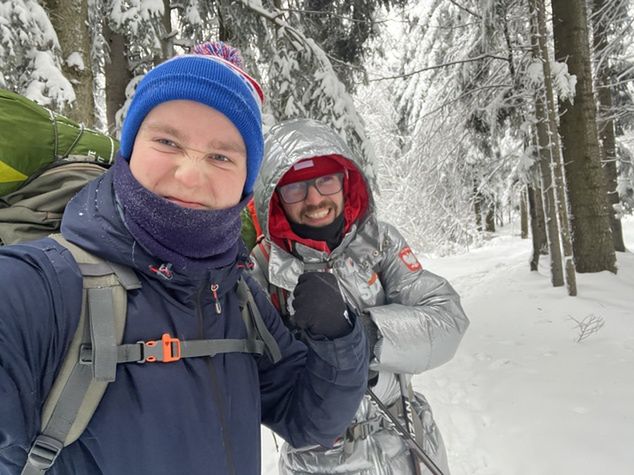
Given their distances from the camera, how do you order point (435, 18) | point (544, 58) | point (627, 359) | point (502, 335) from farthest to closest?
1. point (435, 18)
2. point (544, 58)
3. point (502, 335)
4. point (627, 359)

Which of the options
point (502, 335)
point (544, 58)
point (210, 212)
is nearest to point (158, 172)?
point (210, 212)

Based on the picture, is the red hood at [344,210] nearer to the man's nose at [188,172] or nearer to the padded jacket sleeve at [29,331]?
the man's nose at [188,172]

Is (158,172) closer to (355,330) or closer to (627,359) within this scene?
(355,330)

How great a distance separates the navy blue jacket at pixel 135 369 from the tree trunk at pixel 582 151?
7.05 meters

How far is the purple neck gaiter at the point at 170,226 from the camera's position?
1104mm

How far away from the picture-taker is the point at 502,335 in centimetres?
609

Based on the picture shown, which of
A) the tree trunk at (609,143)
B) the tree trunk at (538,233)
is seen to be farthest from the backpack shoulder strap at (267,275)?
the tree trunk at (609,143)

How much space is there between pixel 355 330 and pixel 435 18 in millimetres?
11383

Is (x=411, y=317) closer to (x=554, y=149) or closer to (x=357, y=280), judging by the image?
(x=357, y=280)

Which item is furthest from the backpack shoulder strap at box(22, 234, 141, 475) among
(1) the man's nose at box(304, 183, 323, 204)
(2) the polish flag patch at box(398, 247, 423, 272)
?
(2) the polish flag patch at box(398, 247, 423, 272)

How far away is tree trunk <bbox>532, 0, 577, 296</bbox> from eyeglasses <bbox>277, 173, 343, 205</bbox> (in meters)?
5.67

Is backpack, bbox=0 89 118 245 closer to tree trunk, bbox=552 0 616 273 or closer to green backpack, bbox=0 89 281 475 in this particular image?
green backpack, bbox=0 89 281 475

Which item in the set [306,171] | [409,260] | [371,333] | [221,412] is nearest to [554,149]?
[409,260]

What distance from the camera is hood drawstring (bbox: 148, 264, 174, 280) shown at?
108cm
